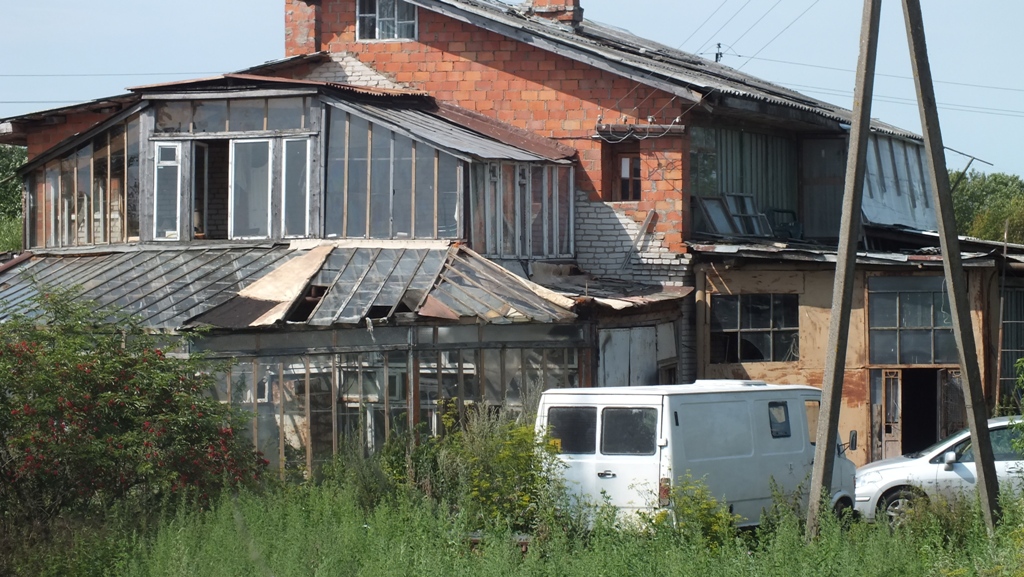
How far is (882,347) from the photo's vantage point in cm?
2053

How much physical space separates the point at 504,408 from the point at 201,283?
16.4 ft

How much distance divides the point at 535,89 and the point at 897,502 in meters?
10.2

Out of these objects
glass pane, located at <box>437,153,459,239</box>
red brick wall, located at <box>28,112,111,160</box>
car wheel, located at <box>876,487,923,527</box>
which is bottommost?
car wheel, located at <box>876,487,923,527</box>

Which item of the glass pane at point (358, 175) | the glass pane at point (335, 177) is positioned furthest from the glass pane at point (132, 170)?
the glass pane at point (358, 175)

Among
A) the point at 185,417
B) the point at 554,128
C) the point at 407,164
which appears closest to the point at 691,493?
the point at 185,417

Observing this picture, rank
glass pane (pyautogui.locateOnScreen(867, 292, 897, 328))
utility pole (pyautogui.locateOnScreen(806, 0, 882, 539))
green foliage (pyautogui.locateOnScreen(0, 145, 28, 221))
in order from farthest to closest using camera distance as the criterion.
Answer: green foliage (pyautogui.locateOnScreen(0, 145, 28, 221))
glass pane (pyautogui.locateOnScreen(867, 292, 897, 328))
utility pole (pyautogui.locateOnScreen(806, 0, 882, 539))

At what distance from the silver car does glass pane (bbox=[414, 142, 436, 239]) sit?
291 inches

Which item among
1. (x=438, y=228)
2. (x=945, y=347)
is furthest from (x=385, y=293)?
(x=945, y=347)

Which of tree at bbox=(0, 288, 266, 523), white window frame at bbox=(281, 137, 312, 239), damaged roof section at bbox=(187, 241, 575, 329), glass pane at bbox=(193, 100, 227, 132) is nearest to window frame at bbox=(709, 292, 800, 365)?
damaged roof section at bbox=(187, 241, 575, 329)

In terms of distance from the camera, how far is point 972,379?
12125mm

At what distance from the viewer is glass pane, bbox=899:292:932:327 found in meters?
20.2

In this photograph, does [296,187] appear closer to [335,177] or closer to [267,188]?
[267,188]

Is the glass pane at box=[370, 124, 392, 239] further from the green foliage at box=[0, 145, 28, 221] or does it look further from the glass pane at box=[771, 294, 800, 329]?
the green foliage at box=[0, 145, 28, 221]

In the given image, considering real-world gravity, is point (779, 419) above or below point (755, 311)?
below
